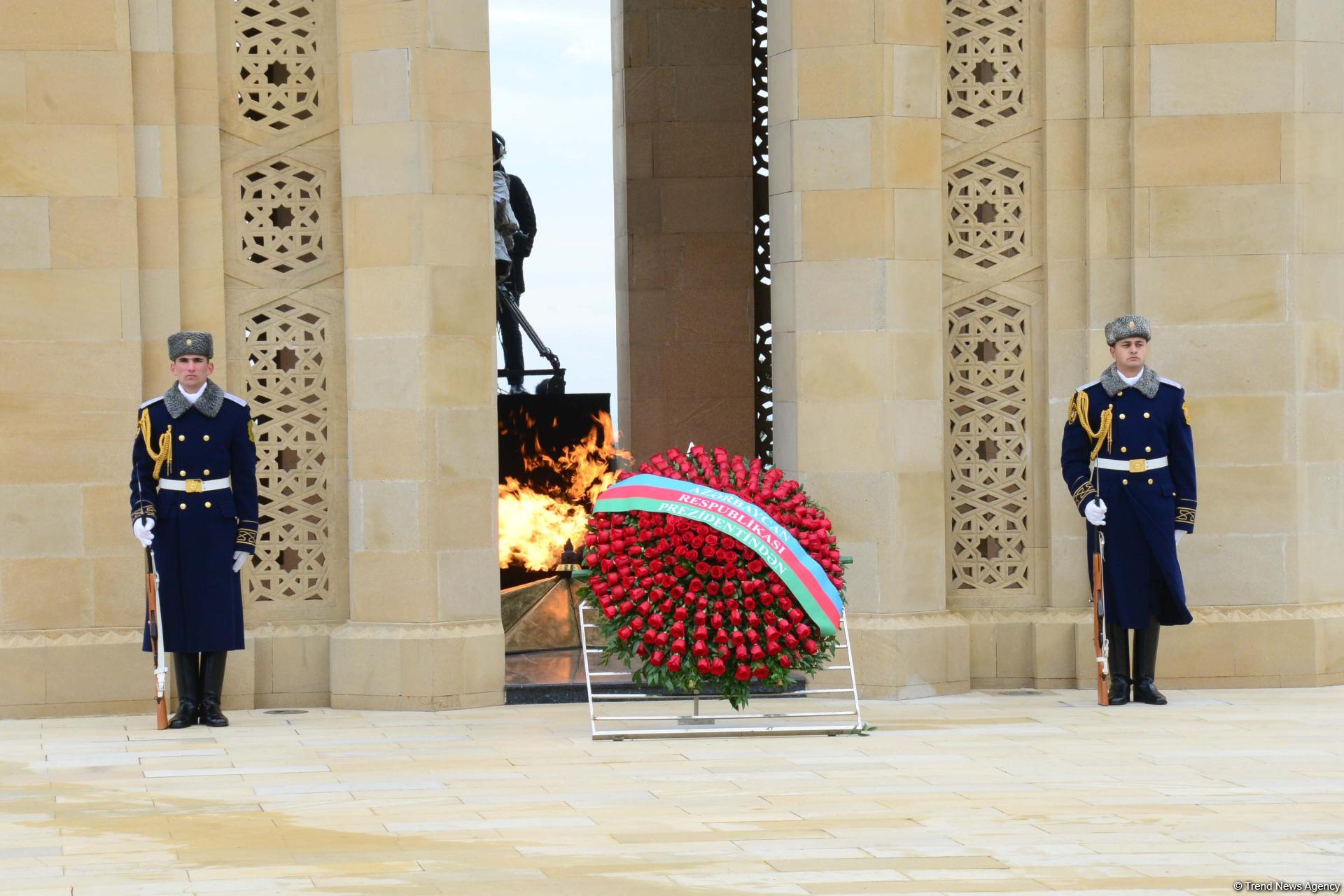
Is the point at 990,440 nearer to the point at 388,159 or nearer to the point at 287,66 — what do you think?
the point at 388,159

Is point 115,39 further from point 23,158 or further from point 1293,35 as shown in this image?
point 1293,35

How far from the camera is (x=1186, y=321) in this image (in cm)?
1048

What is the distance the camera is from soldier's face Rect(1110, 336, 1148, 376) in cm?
985

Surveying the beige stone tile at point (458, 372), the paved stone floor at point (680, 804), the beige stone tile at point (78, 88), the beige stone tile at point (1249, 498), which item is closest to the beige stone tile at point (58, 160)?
the beige stone tile at point (78, 88)

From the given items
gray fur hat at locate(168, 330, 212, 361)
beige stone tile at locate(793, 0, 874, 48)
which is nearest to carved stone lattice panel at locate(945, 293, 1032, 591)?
beige stone tile at locate(793, 0, 874, 48)

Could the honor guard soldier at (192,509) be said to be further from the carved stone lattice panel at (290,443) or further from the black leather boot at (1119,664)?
the black leather boot at (1119,664)

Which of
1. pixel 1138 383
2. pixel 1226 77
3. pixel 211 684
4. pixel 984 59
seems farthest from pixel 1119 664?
pixel 211 684

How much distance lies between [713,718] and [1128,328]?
2.84 meters

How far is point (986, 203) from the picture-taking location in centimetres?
1081

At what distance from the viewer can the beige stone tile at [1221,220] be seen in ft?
34.3

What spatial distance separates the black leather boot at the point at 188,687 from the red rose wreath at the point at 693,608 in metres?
2.15

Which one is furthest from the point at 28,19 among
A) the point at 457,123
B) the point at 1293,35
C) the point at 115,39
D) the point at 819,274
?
the point at 1293,35

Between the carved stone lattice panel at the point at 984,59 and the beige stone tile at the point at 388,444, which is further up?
the carved stone lattice panel at the point at 984,59

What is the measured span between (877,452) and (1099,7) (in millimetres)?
2662
